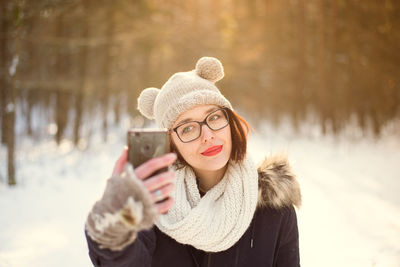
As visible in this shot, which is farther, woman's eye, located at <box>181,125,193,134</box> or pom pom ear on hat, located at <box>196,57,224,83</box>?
pom pom ear on hat, located at <box>196,57,224,83</box>

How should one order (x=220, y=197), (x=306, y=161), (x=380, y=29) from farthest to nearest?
(x=380, y=29) < (x=306, y=161) < (x=220, y=197)

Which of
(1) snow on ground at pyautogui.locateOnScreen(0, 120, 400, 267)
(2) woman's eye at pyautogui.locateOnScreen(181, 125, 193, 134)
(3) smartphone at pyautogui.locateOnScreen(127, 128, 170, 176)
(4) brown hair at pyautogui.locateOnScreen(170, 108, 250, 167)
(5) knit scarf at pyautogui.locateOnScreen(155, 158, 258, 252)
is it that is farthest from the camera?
(1) snow on ground at pyautogui.locateOnScreen(0, 120, 400, 267)

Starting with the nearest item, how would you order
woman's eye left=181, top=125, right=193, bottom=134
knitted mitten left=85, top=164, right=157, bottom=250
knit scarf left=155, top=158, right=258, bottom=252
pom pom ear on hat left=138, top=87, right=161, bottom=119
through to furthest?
1. knitted mitten left=85, top=164, right=157, bottom=250
2. knit scarf left=155, top=158, right=258, bottom=252
3. woman's eye left=181, top=125, right=193, bottom=134
4. pom pom ear on hat left=138, top=87, right=161, bottom=119

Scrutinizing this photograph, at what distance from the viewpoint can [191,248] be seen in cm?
189

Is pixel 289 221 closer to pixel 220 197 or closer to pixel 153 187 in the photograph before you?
pixel 220 197

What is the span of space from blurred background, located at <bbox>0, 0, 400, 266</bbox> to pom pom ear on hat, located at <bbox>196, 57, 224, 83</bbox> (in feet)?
10.4

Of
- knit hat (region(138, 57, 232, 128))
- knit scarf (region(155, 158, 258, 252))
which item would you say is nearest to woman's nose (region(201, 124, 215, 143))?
knit hat (region(138, 57, 232, 128))

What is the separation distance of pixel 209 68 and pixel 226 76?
14.0m

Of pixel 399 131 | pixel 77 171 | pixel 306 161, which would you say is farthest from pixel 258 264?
pixel 399 131

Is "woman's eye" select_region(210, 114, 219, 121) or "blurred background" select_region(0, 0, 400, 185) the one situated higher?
"blurred background" select_region(0, 0, 400, 185)

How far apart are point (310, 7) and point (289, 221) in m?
18.1

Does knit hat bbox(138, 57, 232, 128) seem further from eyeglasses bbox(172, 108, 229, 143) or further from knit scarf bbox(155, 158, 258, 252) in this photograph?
knit scarf bbox(155, 158, 258, 252)

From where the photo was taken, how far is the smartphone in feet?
3.85

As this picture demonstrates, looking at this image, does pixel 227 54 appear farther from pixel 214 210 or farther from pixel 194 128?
pixel 214 210
